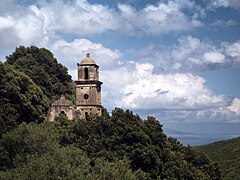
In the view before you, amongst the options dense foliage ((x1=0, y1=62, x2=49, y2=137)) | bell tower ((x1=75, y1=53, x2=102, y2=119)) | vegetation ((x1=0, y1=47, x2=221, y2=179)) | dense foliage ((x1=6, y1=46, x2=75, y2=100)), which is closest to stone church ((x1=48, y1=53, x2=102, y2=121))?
bell tower ((x1=75, y1=53, x2=102, y2=119))

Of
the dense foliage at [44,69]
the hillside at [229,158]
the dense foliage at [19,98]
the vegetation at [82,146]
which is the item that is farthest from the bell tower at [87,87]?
the hillside at [229,158]

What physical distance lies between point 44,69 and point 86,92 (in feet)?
60.8

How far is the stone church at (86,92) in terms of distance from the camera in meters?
51.7

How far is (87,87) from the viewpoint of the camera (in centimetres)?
5175

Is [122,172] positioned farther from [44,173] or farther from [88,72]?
[88,72]

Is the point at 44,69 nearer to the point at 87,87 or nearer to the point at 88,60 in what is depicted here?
the point at 88,60

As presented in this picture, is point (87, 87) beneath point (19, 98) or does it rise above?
above

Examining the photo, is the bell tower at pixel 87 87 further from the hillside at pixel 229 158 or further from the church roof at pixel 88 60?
the hillside at pixel 229 158

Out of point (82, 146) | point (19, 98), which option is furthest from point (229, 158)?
point (19, 98)

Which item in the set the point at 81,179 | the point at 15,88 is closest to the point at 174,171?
the point at 81,179

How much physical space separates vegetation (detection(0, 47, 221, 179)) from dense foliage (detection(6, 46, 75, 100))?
39.7 feet

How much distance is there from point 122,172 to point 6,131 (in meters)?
11.5

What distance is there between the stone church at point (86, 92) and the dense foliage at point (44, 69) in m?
11.7

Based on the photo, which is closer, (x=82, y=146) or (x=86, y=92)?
(x=82, y=146)
